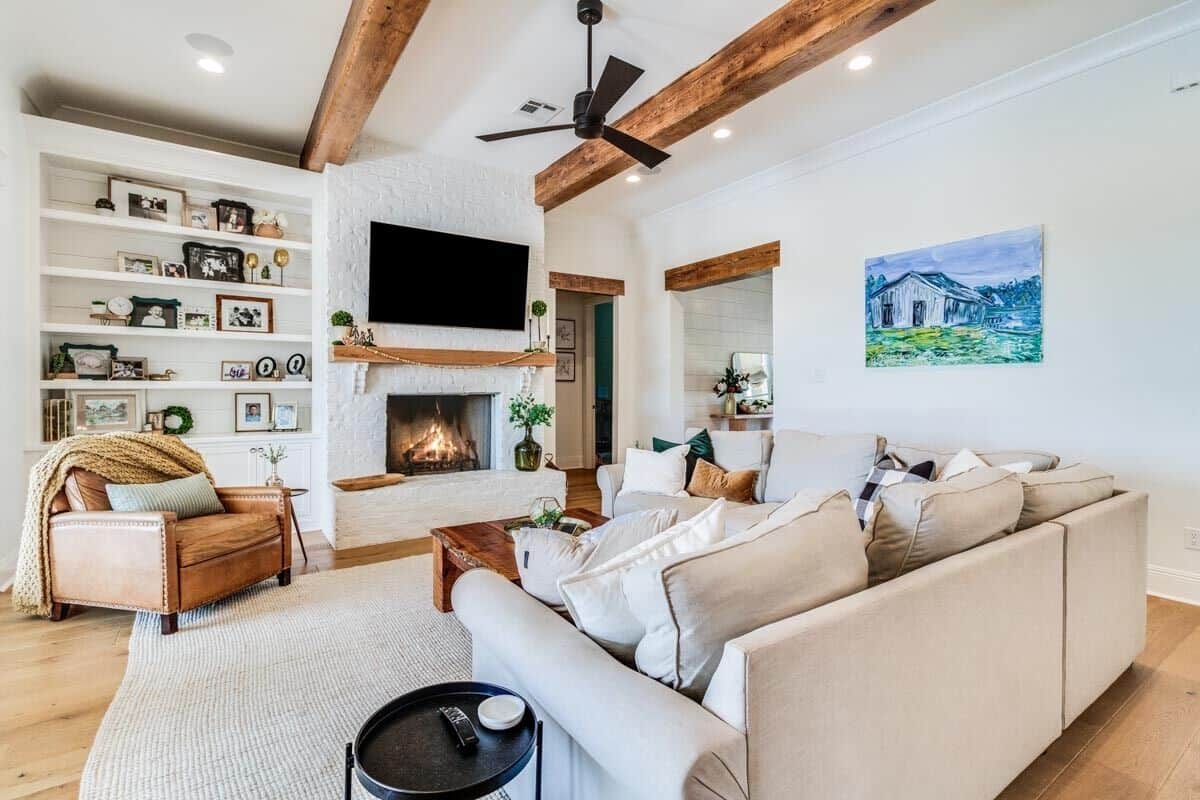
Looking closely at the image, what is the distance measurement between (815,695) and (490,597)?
0.77 meters

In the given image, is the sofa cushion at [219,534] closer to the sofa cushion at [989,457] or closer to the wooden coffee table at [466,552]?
the wooden coffee table at [466,552]

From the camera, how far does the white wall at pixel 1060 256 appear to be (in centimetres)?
301

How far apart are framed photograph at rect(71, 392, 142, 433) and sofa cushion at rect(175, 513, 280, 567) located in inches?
60.0

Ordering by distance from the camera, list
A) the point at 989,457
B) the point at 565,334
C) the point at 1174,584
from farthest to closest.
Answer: the point at 565,334 < the point at 1174,584 < the point at 989,457

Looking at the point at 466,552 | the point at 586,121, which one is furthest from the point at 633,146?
the point at 466,552

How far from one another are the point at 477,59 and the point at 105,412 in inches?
135

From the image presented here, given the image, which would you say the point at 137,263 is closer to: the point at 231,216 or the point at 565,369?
the point at 231,216

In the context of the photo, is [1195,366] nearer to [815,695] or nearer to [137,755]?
[815,695]

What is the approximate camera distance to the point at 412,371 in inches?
183

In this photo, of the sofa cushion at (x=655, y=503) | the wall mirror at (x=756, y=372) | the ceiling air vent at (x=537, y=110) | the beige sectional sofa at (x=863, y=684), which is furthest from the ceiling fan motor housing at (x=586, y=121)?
the wall mirror at (x=756, y=372)

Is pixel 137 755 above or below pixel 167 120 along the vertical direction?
below

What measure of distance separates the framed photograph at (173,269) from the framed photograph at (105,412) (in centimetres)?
89

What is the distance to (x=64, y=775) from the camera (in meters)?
1.69

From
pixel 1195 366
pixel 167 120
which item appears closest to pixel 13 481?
pixel 167 120
